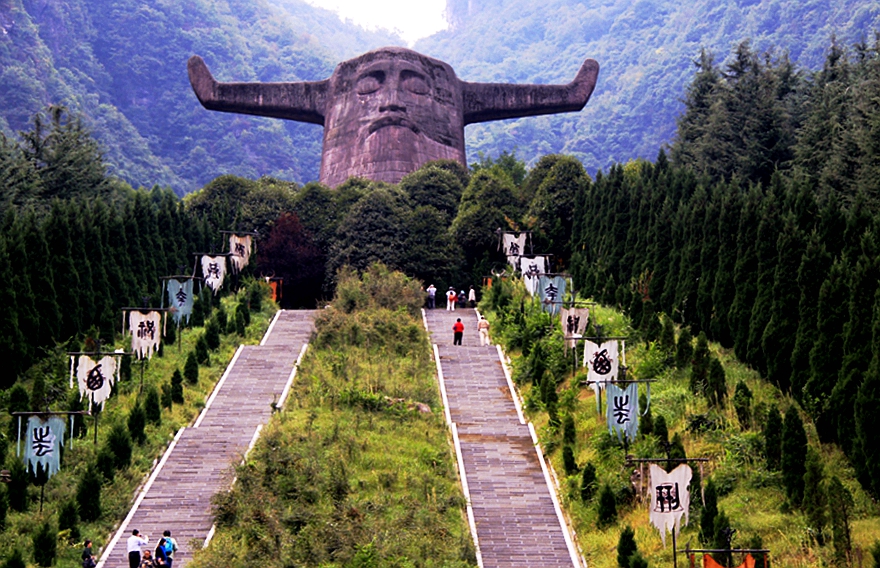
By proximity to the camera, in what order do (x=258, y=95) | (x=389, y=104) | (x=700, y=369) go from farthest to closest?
(x=258, y=95), (x=389, y=104), (x=700, y=369)

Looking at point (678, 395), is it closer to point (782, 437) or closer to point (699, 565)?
point (782, 437)

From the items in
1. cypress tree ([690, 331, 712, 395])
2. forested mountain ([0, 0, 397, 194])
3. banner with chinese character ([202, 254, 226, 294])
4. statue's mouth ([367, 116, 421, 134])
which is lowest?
cypress tree ([690, 331, 712, 395])

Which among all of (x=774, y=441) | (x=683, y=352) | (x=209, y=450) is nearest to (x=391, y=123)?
(x=683, y=352)

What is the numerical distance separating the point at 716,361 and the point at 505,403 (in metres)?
3.93

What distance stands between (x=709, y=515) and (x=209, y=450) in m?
8.23

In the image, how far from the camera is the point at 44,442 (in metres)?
20.6

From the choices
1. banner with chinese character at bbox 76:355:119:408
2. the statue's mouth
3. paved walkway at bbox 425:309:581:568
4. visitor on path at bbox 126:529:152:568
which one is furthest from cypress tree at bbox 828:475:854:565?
the statue's mouth

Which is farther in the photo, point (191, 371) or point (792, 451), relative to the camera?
point (191, 371)

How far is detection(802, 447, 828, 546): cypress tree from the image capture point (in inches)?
737

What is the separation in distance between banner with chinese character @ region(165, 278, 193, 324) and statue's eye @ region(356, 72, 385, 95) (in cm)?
1542

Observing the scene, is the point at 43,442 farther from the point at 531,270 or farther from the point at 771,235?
the point at 531,270

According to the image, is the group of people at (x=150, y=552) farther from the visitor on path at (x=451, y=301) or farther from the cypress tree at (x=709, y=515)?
the visitor on path at (x=451, y=301)

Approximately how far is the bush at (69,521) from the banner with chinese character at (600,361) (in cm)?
866

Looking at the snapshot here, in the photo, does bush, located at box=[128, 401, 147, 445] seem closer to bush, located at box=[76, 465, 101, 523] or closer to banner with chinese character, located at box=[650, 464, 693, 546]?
bush, located at box=[76, 465, 101, 523]
